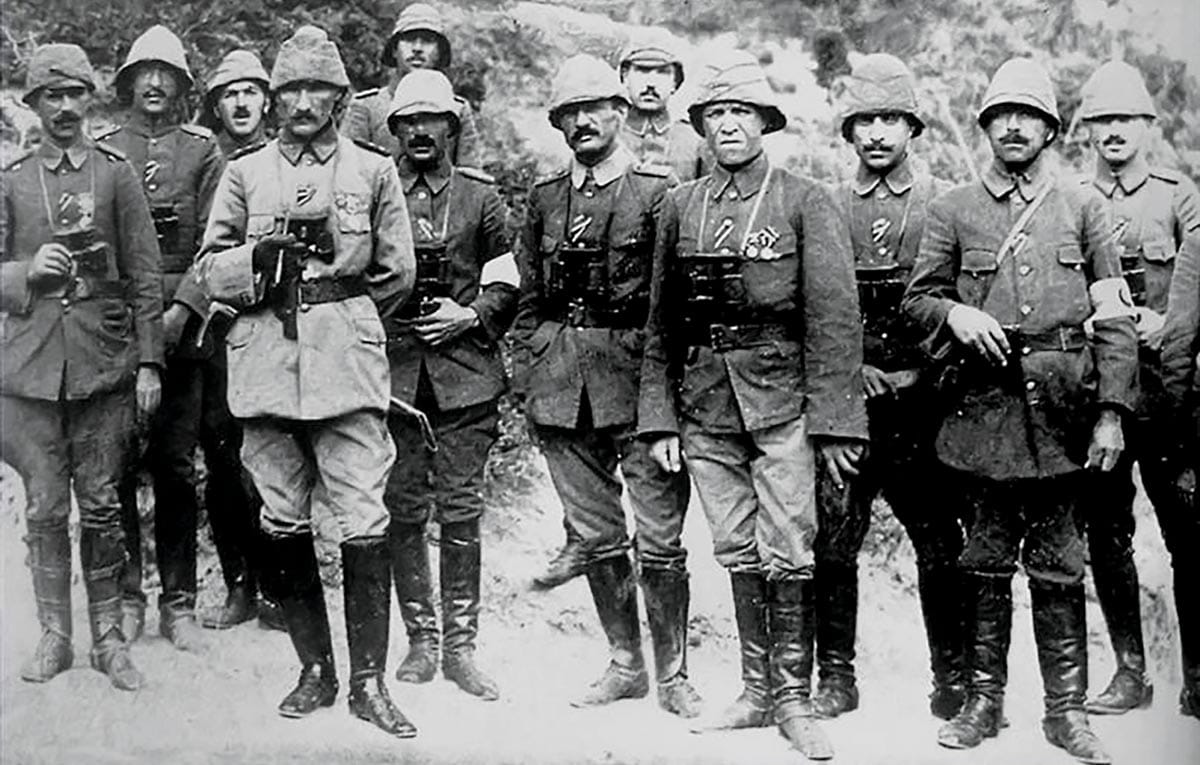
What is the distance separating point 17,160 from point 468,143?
133 cm

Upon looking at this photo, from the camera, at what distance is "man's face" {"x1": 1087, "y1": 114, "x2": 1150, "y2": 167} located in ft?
14.7

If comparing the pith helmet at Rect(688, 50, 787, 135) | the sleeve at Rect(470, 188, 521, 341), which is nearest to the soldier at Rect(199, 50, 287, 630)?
the sleeve at Rect(470, 188, 521, 341)

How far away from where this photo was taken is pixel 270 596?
4578mm

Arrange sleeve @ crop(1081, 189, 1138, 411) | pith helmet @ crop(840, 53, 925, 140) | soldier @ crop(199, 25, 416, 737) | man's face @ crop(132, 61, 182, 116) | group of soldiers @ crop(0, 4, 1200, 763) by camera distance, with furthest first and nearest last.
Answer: man's face @ crop(132, 61, 182, 116), pith helmet @ crop(840, 53, 925, 140), soldier @ crop(199, 25, 416, 737), group of soldiers @ crop(0, 4, 1200, 763), sleeve @ crop(1081, 189, 1138, 411)

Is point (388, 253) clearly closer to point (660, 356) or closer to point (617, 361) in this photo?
point (617, 361)

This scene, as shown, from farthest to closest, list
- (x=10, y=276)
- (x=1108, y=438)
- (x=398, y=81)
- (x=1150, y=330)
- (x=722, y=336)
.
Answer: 1. (x=398, y=81)
2. (x=10, y=276)
3. (x=1150, y=330)
4. (x=722, y=336)
5. (x=1108, y=438)

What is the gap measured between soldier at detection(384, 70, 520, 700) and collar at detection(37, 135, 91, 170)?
3.04 ft

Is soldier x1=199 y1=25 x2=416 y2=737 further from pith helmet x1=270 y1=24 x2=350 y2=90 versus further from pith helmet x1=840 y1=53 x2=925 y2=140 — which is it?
pith helmet x1=840 y1=53 x2=925 y2=140

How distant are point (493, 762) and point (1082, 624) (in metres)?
1.72

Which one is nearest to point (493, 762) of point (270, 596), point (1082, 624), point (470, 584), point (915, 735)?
point (470, 584)

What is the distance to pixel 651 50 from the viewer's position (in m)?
4.63

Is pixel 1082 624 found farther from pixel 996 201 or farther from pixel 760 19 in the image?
pixel 760 19

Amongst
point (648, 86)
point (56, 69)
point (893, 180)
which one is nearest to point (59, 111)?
point (56, 69)

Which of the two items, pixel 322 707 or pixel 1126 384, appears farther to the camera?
pixel 322 707
